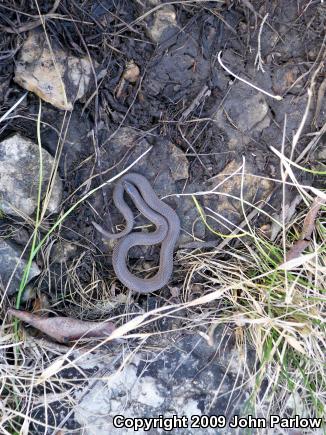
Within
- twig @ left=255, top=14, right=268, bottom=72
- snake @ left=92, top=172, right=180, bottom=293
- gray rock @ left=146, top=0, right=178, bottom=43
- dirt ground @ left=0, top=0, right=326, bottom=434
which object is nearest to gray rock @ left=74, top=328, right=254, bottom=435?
dirt ground @ left=0, top=0, right=326, bottom=434

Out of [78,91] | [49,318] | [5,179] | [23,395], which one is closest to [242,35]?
[78,91]

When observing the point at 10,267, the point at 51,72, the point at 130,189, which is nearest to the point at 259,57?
the point at 130,189

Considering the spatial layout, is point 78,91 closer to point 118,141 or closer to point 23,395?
point 118,141

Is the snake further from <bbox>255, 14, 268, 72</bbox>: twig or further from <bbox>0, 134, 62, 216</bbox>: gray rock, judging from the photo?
<bbox>255, 14, 268, 72</bbox>: twig

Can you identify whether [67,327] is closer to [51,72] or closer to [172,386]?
[172,386]

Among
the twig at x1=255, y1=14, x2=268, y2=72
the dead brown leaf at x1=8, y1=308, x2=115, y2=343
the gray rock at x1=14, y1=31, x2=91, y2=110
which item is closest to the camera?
the gray rock at x1=14, y1=31, x2=91, y2=110

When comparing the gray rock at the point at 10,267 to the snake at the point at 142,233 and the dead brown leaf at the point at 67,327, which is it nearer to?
the dead brown leaf at the point at 67,327
